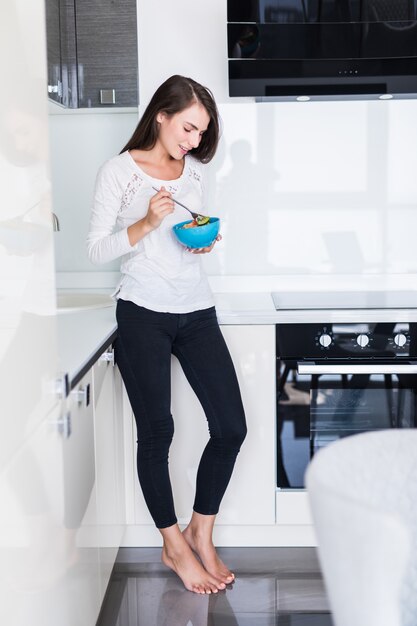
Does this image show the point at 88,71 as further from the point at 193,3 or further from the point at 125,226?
the point at 125,226

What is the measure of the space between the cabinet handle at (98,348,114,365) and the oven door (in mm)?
559

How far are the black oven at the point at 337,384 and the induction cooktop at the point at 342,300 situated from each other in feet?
0.34

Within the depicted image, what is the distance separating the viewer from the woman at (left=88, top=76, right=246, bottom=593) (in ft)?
7.44

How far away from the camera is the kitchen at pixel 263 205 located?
2.67 metres

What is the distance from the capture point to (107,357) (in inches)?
91.1

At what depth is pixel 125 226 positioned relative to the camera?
7.75 ft

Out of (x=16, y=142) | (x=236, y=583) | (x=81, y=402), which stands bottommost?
(x=236, y=583)

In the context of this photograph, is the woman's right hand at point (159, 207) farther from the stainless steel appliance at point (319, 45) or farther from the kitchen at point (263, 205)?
the stainless steel appliance at point (319, 45)

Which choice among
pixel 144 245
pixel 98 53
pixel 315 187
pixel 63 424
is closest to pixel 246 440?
pixel 144 245

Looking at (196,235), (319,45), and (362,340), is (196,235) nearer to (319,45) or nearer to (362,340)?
(362,340)

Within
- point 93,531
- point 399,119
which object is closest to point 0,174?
point 93,531

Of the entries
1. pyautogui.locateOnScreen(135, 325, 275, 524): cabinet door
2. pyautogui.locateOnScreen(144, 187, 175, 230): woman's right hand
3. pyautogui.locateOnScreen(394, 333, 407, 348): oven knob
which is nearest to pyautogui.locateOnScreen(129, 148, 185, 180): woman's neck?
pyautogui.locateOnScreen(144, 187, 175, 230): woman's right hand

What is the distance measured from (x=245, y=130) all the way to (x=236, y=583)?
1.62 metres

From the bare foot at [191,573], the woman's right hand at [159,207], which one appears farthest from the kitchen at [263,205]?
the woman's right hand at [159,207]
